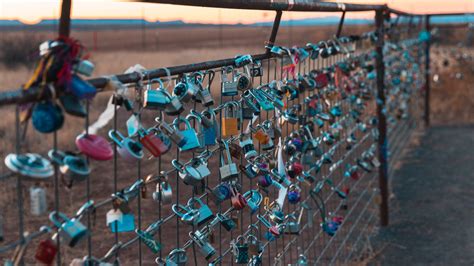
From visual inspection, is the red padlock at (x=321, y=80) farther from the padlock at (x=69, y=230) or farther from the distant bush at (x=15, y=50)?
the distant bush at (x=15, y=50)

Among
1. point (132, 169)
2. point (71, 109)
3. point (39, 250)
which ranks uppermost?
point (71, 109)

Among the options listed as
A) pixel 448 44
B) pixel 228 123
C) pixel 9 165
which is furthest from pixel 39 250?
pixel 448 44

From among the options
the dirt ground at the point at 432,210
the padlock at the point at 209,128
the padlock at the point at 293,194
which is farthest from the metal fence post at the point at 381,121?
the padlock at the point at 209,128

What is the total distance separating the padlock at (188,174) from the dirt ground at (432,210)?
10.2 feet

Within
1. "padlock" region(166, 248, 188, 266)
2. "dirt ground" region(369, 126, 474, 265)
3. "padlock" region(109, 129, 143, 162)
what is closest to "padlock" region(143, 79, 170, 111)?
"padlock" region(109, 129, 143, 162)

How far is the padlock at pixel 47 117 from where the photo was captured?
4.96ft

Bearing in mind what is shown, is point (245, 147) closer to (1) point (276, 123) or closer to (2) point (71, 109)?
(1) point (276, 123)

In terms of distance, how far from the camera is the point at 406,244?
5.48 m

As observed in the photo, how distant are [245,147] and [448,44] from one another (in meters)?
24.5

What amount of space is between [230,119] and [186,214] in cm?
43

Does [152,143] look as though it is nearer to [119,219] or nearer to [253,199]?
[119,219]

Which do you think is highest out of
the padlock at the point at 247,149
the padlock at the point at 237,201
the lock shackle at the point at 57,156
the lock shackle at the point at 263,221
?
the lock shackle at the point at 57,156

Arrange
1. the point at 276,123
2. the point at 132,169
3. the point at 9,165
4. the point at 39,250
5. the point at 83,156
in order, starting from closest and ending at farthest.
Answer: the point at 9,165 → the point at 39,250 → the point at 83,156 → the point at 276,123 → the point at 132,169

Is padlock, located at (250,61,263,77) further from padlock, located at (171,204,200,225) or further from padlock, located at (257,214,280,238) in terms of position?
padlock, located at (171,204,200,225)
